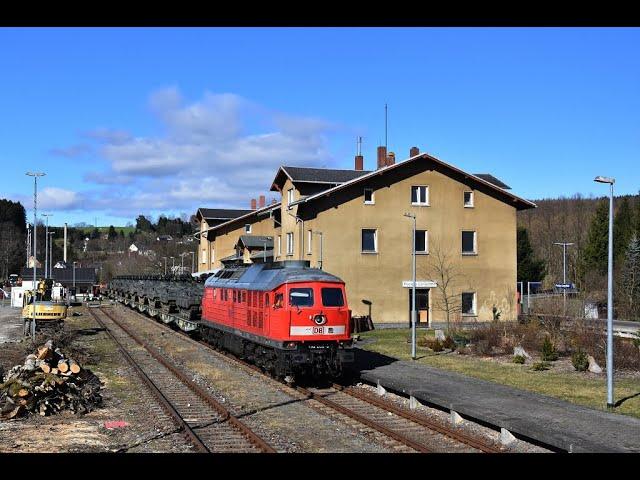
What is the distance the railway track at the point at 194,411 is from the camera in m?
12.1

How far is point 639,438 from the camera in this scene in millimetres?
12242

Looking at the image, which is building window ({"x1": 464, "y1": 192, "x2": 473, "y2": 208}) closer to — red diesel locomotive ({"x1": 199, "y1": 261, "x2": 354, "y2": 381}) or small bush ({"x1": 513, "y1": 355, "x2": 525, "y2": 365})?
small bush ({"x1": 513, "y1": 355, "x2": 525, "y2": 365})

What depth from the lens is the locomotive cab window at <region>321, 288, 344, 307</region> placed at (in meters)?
19.1

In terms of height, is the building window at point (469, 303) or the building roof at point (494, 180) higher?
the building roof at point (494, 180)

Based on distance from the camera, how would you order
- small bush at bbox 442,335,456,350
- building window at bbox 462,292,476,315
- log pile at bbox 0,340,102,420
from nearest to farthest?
log pile at bbox 0,340,102,420
small bush at bbox 442,335,456,350
building window at bbox 462,292,476,315

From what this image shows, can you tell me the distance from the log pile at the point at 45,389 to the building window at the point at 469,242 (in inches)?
1220

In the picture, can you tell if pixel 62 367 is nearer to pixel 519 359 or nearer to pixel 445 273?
pixel 519 359

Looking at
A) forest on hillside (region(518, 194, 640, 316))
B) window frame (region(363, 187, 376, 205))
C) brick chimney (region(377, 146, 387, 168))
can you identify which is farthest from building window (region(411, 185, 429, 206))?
forest on hillside (region(518, 194, 640, 316))

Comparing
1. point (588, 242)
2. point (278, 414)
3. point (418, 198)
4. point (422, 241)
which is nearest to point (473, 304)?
point (422, 241)

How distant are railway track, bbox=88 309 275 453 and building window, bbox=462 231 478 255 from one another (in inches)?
935

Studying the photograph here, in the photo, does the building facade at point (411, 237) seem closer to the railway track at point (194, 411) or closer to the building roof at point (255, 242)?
the building roof at point (255, 242)

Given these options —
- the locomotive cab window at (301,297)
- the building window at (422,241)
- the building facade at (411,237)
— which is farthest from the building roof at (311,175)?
the locomotive cab window at (301,297)

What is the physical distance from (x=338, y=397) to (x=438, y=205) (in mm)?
27875
